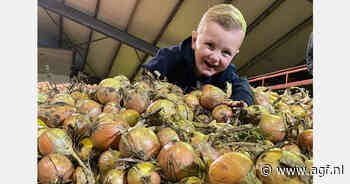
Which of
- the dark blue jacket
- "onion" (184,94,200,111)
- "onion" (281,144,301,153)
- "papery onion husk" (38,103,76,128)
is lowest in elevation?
"onion" (281,144,301,153)

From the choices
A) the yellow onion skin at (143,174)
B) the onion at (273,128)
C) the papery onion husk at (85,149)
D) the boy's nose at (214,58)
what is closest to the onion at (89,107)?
the papery onion husk at (85,149)

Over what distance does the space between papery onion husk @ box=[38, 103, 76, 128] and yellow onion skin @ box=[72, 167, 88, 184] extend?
0.25 metres

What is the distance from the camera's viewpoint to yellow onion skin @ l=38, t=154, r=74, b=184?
0.66 meters

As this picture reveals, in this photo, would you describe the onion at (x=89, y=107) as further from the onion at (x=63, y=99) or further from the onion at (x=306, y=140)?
the onion at (x=306, y=140)

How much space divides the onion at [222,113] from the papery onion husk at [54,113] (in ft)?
1.69

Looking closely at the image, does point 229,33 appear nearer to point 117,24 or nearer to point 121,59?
point 117,24

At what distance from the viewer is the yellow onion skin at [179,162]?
64cm

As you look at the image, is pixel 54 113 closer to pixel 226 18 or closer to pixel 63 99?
pixel 63 99

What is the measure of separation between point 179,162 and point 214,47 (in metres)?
1.13

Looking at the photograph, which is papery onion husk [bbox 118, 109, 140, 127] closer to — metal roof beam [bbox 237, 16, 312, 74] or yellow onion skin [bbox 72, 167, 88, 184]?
yellow onion skin [bbox 72, 167, 88, 184]

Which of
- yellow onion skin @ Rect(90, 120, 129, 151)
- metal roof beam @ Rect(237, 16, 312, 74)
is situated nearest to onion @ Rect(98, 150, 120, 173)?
yellow onion skin @ Rect(90, 120, 129, 151)

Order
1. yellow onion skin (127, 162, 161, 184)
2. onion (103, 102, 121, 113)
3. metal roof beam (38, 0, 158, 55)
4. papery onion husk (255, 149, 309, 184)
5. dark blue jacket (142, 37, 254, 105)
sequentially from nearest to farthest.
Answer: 1. papery onion husk (255, 149, 309, 184)
2. yellow onion skin (127, 162, 161, 184)
3. onion (103, 102, 121, 113)
4. dark blue jacket (142, 37, 254, 105)
5. metal roof beam (38, 0, 158, 55)

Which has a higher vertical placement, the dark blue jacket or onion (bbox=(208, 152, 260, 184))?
the dark blue jacket

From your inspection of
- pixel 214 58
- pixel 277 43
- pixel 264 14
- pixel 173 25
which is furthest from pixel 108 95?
pixel 277 43
